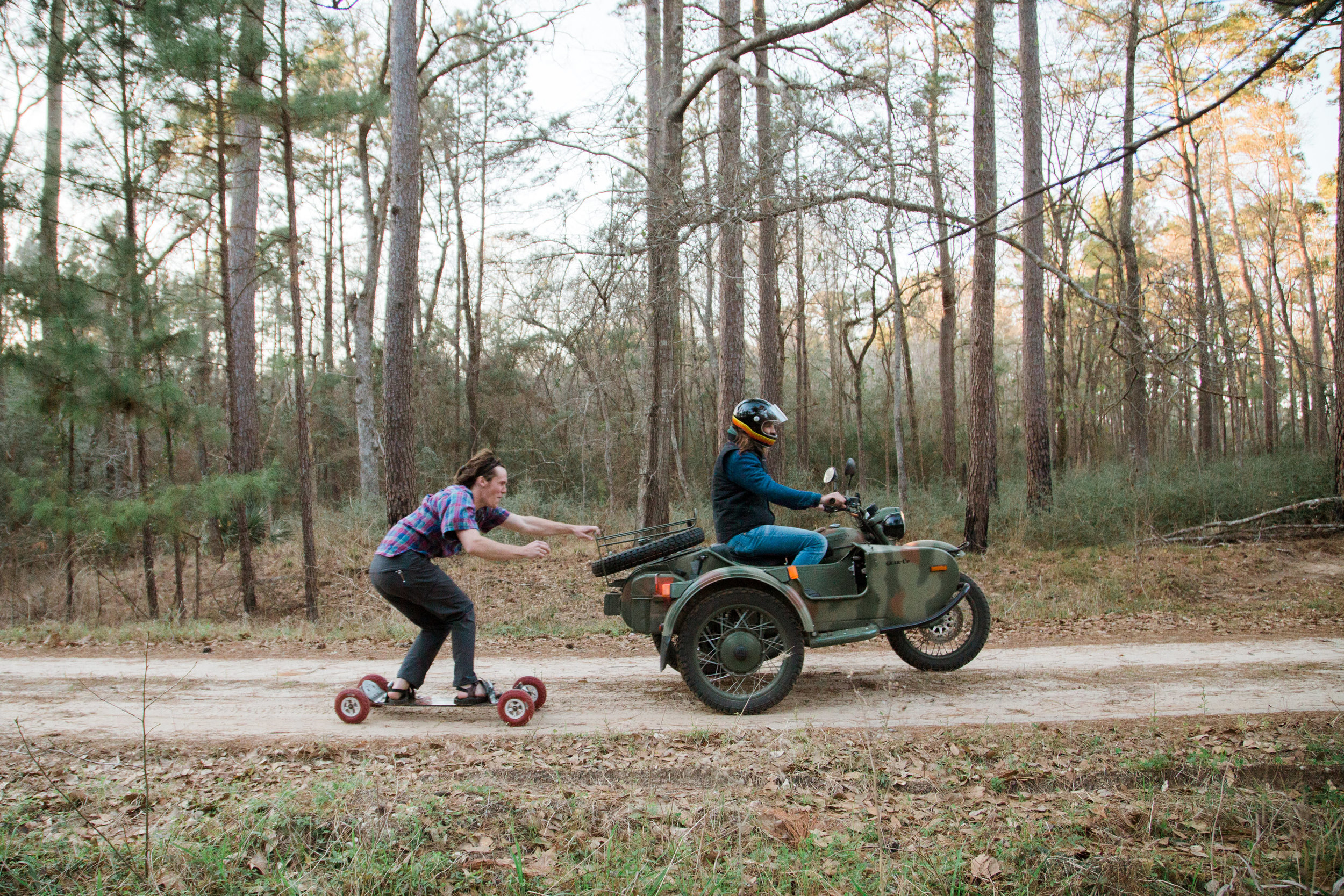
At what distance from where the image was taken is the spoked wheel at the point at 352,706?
5.13m

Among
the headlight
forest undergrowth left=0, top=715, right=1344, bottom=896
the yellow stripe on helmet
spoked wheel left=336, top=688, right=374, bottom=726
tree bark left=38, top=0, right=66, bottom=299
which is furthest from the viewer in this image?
tree bark left=38, top=0, right=66, bottom=299

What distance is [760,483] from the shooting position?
5.40 meters

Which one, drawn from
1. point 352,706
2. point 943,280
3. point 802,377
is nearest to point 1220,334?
point 943,280

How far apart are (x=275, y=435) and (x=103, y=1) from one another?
17025 millimetres

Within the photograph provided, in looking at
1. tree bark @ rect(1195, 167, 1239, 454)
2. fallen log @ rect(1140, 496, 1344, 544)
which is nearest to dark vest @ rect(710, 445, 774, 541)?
tree bark @ rect(1195, 167, 1239, 454)

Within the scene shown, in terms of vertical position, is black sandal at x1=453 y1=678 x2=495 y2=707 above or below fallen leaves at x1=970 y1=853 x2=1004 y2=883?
above

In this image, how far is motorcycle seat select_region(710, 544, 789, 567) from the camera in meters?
5.52

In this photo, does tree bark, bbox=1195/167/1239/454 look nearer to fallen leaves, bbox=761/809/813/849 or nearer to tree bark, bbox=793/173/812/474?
fallen leaves, bbox=761/809/813/849

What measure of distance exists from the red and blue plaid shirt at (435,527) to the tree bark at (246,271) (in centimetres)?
640

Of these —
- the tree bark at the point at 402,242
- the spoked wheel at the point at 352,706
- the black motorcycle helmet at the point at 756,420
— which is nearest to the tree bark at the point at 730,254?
the tree bark at the point at 402,242

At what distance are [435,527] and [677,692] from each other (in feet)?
7.03

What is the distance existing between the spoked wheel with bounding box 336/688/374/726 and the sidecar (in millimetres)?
1699

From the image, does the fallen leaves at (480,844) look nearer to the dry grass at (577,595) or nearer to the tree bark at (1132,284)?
the dry grass at (577,595)

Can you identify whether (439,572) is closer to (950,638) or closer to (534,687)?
(534,687)
